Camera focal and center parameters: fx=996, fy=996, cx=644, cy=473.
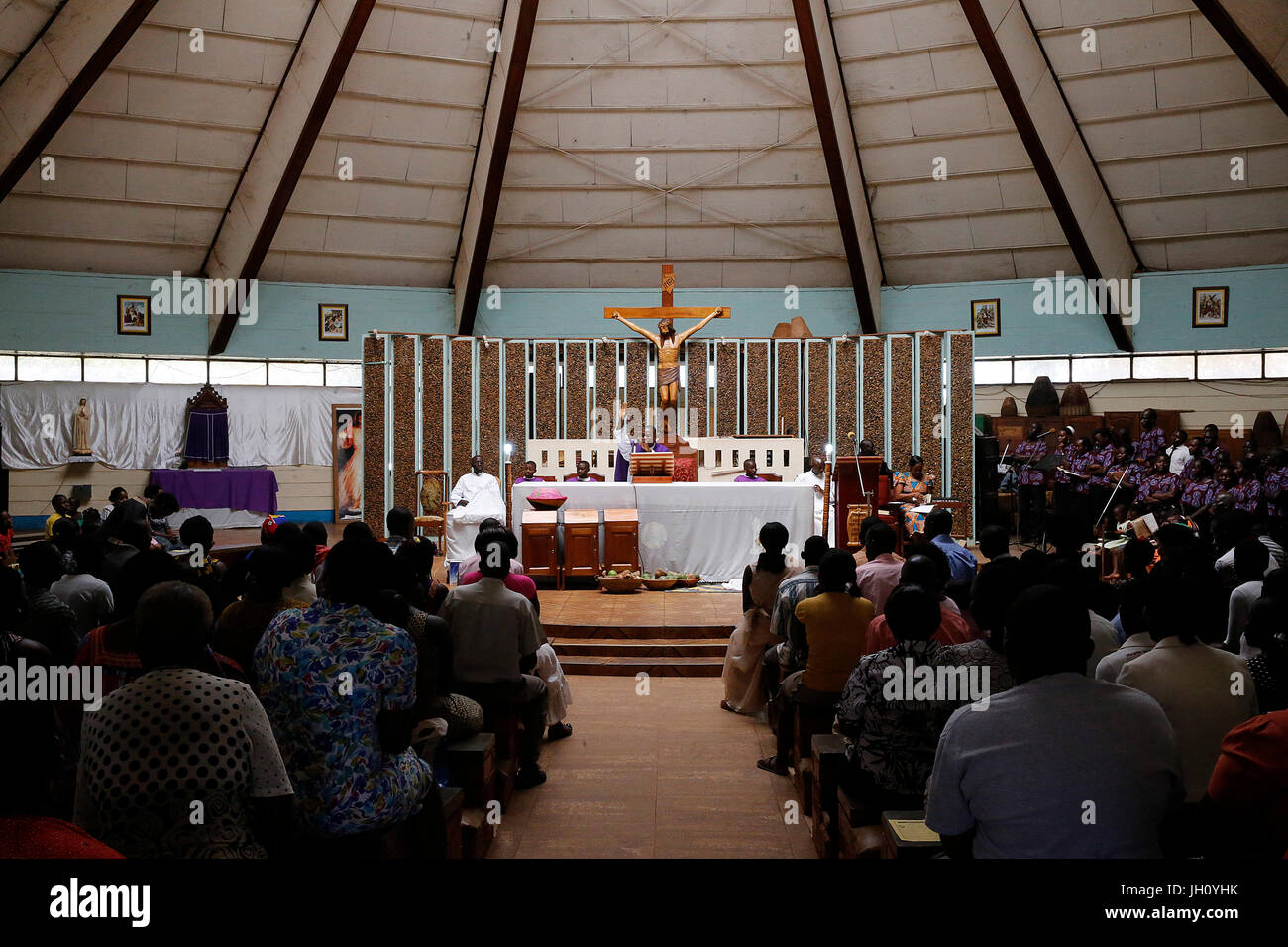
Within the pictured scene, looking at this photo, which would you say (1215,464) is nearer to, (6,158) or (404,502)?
(404,502)

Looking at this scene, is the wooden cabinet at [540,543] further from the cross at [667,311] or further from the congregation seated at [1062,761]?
the congregation seated at [1062,761]

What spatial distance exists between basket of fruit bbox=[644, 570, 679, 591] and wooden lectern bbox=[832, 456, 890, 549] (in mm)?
1646

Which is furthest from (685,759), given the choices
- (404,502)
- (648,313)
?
(404,502)

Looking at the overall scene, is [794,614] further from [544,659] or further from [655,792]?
[544,659]

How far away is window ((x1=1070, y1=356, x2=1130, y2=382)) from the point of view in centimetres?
1521

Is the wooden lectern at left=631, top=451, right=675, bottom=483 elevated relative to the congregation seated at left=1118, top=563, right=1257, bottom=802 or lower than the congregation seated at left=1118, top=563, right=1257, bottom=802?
elevated

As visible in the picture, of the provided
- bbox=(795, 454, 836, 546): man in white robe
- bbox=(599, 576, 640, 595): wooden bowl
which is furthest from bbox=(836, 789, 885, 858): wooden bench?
bbox=(795, 454, 836, 546): man in white robe

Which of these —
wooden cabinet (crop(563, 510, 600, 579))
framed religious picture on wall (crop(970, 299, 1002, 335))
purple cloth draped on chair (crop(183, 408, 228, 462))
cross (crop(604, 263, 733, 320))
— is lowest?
wooden cabinet (crop(563, 510, 600, 579))

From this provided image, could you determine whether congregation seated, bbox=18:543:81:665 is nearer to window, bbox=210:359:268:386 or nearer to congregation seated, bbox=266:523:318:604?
congregation seated, bbox=266:523:318:604

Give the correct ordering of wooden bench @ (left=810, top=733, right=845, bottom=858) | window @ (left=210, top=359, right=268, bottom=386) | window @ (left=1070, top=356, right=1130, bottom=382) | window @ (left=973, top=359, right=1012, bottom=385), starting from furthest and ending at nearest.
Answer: window @ (left=973, top=359, right=1012, bottom=385) < window @ (left=210, top=359, right=268, bottom=386) < window @ (left=1070, top=356, right=1130, bottom=382) < wooden bench @ (left=810, top=733, right=845, bottom=858)

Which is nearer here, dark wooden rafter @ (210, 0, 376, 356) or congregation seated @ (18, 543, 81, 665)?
congregation seated @ (18, 543, 81, 665)

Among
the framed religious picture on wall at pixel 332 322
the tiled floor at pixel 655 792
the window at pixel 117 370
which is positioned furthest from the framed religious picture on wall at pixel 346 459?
the tiled floor at pixel 655 792

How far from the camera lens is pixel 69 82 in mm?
10859

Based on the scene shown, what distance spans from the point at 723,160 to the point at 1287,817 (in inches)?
525
